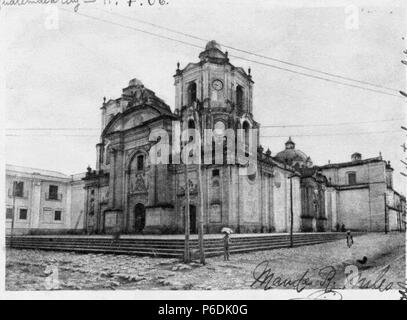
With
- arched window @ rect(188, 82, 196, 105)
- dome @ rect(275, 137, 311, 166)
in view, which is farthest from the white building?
dome @ rect(275, 137, 311, 166)

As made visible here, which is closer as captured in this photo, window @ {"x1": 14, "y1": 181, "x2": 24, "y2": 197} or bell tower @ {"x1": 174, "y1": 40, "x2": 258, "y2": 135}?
window @ {"x1": 14, "y1": 181, "x2": 24, "y2": 197}

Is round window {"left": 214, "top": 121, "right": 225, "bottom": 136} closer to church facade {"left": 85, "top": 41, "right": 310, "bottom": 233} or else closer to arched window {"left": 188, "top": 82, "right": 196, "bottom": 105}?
church facade {"left": 85, "top": 41, "right": 310, "bottom": 233}

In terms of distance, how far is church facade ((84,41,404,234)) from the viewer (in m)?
13.3

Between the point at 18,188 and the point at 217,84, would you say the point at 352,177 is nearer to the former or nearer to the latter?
the point at 217,84

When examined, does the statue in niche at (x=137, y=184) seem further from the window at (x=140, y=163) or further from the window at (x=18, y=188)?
the window at (x=18, y=188)

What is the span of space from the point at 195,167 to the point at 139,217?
4254mm

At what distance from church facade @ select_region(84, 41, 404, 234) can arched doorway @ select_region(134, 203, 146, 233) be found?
46mm

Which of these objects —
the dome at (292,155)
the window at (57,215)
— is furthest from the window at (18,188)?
the dome at (292,155)

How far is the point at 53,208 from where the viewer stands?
21188 mm

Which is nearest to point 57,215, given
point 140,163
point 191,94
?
point 140,163

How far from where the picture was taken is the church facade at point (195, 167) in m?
13.3

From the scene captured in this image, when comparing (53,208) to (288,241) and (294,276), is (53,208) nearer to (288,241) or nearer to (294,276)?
(288,241)
